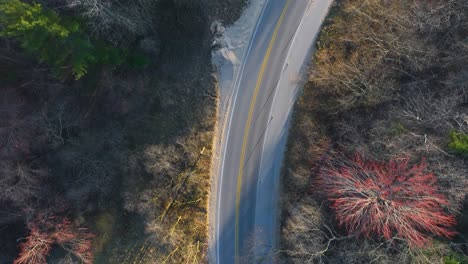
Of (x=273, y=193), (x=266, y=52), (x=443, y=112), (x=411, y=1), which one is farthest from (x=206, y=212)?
(x=411, y=1)

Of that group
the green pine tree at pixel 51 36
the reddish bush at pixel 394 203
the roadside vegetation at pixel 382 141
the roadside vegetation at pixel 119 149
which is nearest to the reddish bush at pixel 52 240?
the roadside vegetation at pixel 119 149

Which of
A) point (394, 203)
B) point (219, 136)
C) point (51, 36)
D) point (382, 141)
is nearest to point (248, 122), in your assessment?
point (219, 136)

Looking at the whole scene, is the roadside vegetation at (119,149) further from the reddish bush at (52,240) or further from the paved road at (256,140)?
the paved road at (256,140)

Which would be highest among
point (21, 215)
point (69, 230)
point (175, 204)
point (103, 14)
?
point (103, 14)

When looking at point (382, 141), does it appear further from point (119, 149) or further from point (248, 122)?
point (119, 149)

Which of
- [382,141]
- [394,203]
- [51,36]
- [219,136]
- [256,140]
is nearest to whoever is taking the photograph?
[394,203]

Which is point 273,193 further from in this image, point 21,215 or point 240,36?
point 21,215
